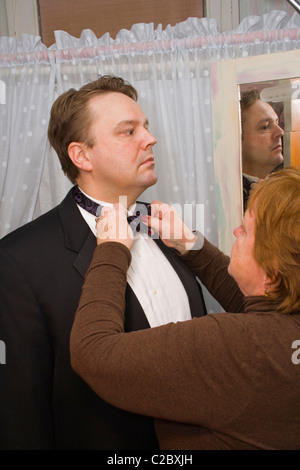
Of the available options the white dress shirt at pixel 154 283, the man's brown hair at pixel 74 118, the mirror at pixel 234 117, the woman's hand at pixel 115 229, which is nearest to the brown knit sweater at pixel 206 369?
the woman's hand at pixel 115 229

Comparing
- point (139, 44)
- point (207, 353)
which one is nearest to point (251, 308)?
point (207, 353)

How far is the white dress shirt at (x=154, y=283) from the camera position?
42.8 inches

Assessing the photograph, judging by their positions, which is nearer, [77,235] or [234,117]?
[77,235]

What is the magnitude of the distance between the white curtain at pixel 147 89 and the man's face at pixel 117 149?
74 centimetres

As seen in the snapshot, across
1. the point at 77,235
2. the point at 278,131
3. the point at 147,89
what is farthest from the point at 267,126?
the point at 77,235

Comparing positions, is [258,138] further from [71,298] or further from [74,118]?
[71,298]

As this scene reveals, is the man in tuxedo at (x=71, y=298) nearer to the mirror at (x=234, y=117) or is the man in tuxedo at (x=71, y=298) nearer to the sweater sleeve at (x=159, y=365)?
the sweater sleeve at (x=159, y=365)

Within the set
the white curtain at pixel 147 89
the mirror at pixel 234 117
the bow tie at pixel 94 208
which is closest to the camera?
the bow tie at pixel 94 208

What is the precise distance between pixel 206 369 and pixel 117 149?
2.33 ft

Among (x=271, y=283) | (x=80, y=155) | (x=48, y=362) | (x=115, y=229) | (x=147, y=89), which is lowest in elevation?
(x=48, y=362)

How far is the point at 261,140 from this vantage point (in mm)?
1667

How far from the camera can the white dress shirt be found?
1.09m
